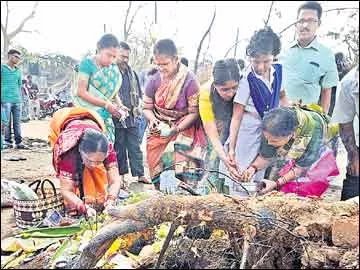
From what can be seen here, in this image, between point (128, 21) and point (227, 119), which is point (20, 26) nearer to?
point (128, 21)

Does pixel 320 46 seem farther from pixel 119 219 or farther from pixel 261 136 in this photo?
pixel 119 219

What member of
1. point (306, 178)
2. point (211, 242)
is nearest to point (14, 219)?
point (211, 242)

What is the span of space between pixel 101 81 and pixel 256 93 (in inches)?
40.1

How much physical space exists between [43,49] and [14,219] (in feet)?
4.03

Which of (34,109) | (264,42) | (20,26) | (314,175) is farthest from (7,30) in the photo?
(314,175)

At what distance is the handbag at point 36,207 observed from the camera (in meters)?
3.20

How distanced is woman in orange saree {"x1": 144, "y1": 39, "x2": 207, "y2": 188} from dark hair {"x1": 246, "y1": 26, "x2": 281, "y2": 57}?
1.58 ft

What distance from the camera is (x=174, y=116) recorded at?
367 centimetres

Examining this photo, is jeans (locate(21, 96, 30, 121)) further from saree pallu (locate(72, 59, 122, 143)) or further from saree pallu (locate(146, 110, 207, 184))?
saree pallu (locate(146, 110, 207, 184))

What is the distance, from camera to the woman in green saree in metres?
3.53

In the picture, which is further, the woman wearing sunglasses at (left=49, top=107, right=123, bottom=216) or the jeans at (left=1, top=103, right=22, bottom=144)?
the jeans at (left=1, top=103, right=22, bottom=144)

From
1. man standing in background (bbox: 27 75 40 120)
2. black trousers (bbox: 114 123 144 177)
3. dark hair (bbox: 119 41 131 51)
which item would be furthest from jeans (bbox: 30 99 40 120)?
dark hair (bbox: 119 41 131 51)

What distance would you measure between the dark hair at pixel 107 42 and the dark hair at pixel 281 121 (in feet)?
3.58

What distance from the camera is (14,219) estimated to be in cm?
323
